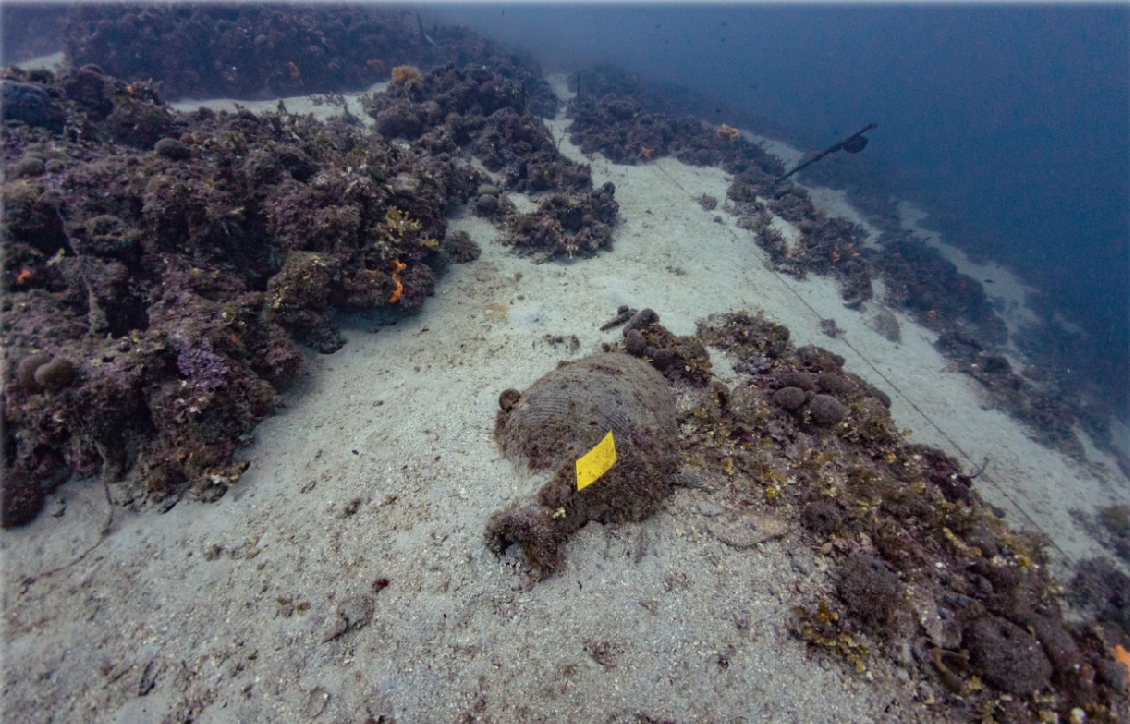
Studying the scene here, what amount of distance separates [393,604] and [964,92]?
11792cm

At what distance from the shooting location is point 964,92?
238ft

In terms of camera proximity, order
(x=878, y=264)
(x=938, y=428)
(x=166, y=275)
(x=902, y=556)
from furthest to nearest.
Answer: (x=878, y=264), (x=938, y=428), (x=166, y=275), (x=902, y=556)

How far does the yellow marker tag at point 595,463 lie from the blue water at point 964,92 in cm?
2752

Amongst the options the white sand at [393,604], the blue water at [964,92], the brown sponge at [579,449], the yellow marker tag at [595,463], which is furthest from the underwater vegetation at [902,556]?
the blue water at [964,92]

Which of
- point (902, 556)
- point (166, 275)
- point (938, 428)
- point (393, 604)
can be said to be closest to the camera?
point (902, 556)

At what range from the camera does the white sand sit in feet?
10.0

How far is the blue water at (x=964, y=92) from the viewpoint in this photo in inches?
1175

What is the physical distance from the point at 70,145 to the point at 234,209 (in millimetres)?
4412

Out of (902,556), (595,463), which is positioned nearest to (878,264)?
(902,556)

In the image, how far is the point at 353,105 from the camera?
657 inches

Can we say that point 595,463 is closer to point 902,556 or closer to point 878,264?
point 902,556

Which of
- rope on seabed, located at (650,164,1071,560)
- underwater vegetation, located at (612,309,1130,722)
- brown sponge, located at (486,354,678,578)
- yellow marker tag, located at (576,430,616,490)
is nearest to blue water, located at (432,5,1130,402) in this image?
rope on seabed, located at (650,164,1071,560)

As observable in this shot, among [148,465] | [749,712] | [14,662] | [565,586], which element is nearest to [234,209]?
[148,465]

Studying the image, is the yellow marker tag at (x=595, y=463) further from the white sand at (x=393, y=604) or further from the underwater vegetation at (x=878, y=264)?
the underwater vegetation at (x=878, y=264)
